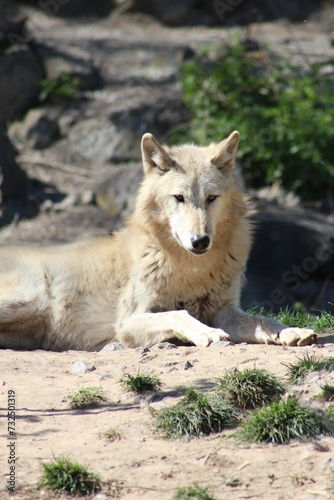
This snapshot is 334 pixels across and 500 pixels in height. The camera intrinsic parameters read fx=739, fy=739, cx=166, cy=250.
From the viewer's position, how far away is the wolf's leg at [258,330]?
542 centimetres

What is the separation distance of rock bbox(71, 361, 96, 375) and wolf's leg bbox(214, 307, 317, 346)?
1339 mm

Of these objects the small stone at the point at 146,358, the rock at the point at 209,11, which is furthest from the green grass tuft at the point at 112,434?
the rock at the point at 209,11

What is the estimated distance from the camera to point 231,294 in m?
6.29

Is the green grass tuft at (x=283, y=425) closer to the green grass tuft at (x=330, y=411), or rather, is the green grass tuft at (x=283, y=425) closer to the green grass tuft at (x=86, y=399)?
the green grass tuft at (x=330, y=411)

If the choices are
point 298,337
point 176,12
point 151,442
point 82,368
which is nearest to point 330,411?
point 151,442

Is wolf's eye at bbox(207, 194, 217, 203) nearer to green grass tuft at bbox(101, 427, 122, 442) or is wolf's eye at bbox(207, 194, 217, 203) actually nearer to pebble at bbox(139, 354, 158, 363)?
pebble at bbox(139, 354, 158, 363)

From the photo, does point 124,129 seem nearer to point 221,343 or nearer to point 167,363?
point 221,343

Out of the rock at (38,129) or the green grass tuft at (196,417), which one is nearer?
the green grass tuft at (196,417)

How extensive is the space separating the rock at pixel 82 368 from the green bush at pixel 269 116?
29.3 ft

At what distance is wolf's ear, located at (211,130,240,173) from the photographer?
6270 mm

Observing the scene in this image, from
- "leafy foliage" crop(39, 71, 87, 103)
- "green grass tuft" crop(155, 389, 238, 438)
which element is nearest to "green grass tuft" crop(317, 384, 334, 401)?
"green grass tuft" crop(155, 389, 238, 438)

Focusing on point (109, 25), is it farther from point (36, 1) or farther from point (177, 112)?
point (177, 112)

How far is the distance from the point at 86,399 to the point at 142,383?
1.19 feet

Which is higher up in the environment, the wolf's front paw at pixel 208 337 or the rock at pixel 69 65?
the rock at pixel 69 65
